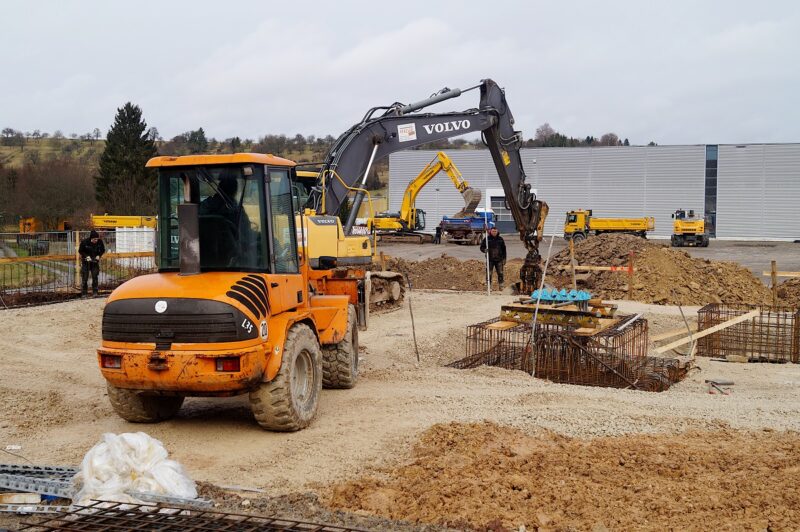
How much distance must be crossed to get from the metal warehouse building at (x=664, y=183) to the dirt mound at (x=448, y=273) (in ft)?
111

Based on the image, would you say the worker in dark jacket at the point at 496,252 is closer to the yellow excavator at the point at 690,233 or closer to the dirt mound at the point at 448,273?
the dirt mound at the point at 448,273

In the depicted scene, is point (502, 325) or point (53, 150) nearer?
point (502, 325)

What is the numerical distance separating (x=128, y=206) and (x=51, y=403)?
97.8 feet

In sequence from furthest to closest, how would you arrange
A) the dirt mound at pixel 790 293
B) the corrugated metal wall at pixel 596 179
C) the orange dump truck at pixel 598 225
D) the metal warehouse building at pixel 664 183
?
the corrugated metal wall at pixel 596 179
the metal warehouse building at pixel 664 183
the orange dump truck at pixel 598 225
the dirt mound at pixel 790 293

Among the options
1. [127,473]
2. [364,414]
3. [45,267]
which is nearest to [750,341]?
[364,414]

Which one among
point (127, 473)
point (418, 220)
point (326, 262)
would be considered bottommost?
point (127, 473)

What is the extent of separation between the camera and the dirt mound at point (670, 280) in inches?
782

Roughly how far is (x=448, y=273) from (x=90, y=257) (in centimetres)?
1083

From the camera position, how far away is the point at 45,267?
18.9 meters

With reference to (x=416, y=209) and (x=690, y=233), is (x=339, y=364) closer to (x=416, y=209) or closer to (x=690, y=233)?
(x=416, y=209)

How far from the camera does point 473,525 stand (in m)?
5.01

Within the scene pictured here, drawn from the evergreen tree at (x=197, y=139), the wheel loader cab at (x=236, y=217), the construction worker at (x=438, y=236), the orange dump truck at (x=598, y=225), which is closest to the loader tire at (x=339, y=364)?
the wheel loader cab at (x=236, y=217)

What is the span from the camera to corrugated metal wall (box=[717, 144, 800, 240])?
54.6 meters

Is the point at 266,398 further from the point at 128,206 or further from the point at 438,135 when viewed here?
the point at 128,206
